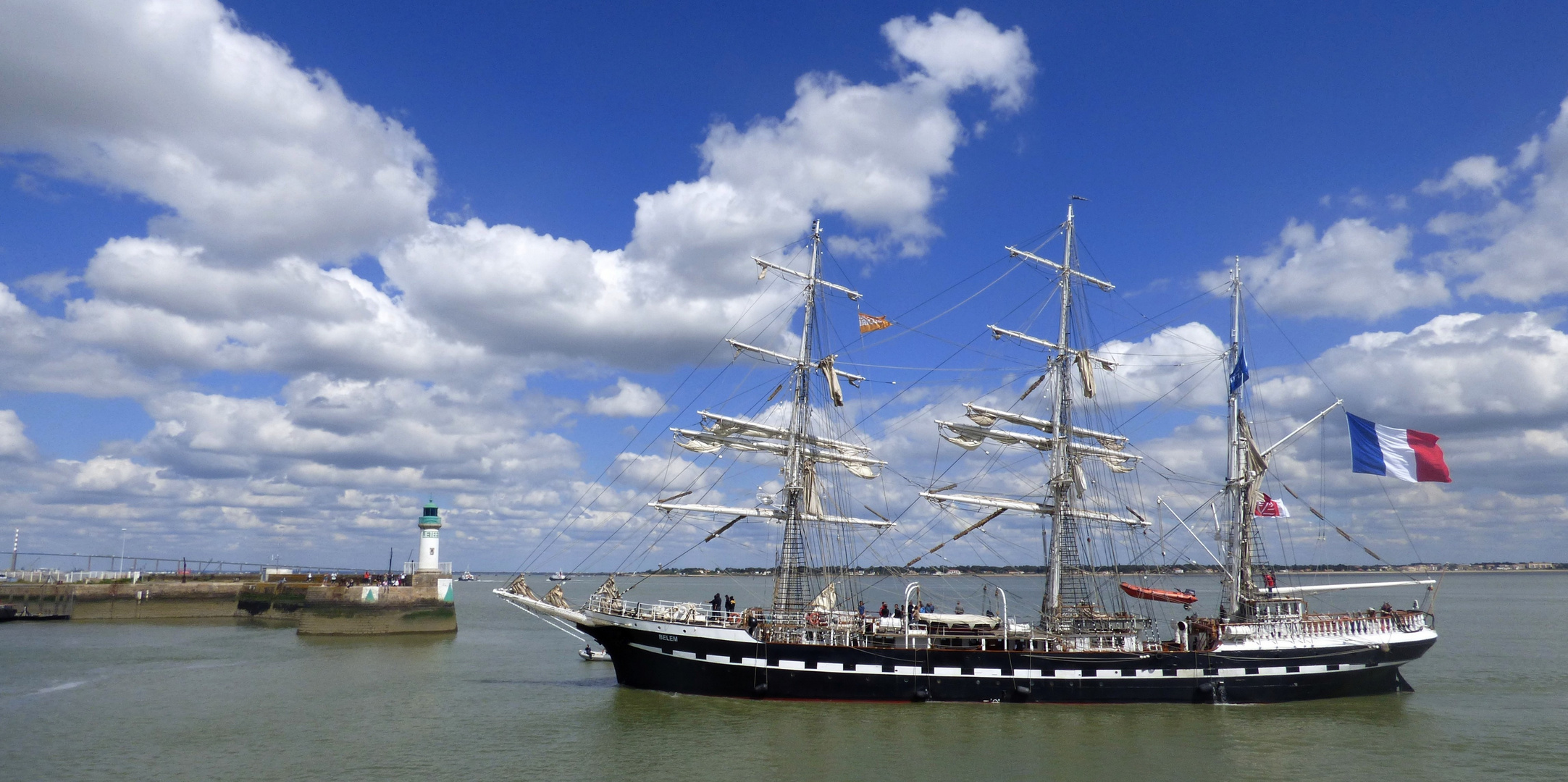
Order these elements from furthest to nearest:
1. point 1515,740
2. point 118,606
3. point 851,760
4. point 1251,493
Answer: point 118,606 < point 1251,493 < point 1515,740 < point 851,760

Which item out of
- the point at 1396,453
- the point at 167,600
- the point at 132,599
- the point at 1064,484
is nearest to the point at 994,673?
the point at 1064,484

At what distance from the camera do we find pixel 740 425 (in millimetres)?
41000

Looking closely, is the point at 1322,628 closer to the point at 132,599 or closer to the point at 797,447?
the point at 797,447

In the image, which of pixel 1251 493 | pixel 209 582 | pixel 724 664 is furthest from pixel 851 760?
pixel 209 582

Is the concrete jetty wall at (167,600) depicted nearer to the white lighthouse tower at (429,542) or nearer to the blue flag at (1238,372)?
the white lighthouse tower at (429,542)

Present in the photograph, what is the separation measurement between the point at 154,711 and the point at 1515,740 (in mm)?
44366

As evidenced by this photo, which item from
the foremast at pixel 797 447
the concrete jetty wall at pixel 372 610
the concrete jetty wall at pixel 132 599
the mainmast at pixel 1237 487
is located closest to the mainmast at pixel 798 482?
the foremast at pixel 797 447

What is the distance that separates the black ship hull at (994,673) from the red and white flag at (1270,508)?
549 cm

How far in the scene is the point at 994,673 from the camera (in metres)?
34.0

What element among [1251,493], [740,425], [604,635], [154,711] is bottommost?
[154,711]

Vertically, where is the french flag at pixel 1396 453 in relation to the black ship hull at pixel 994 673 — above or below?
above

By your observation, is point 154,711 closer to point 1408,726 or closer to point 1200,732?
point 1200,732

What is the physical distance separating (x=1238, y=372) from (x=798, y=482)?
19327 mm

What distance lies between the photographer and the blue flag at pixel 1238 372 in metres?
39.8
